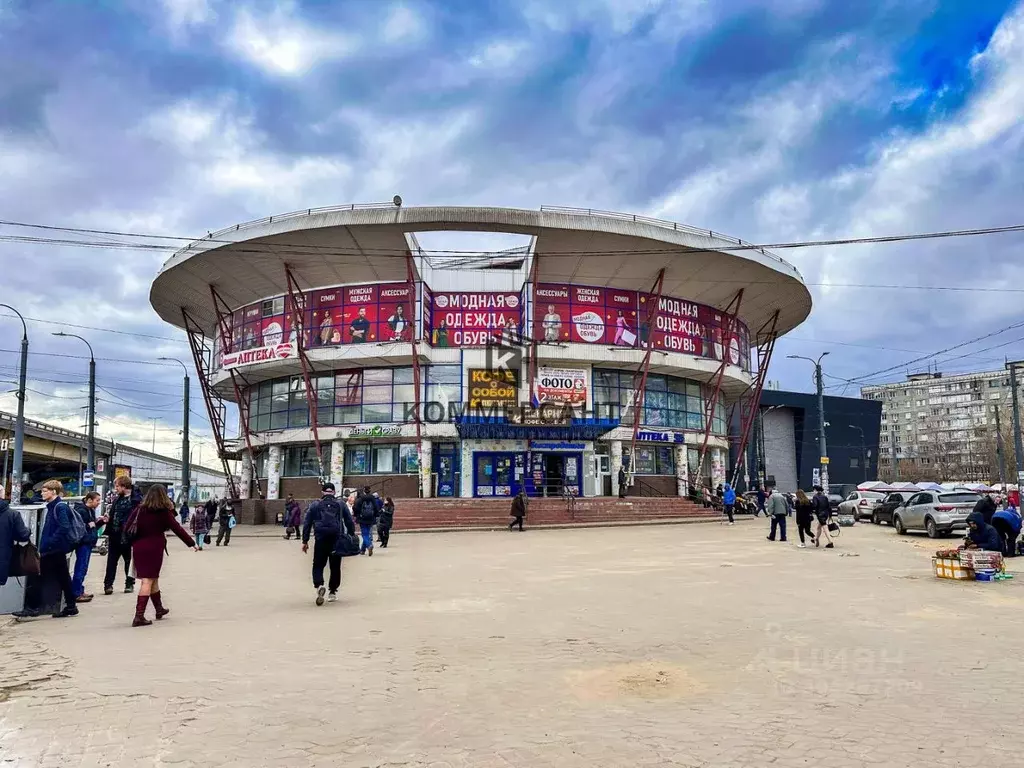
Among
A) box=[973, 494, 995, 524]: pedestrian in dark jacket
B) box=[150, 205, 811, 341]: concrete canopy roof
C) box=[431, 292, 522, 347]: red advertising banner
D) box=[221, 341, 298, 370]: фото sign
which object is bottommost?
box=[973, 494, 995, 524]: pedestrian in dark jacket

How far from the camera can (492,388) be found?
1416 inches

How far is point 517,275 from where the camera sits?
123 ft

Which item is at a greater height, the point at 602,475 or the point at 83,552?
the point at 602,475

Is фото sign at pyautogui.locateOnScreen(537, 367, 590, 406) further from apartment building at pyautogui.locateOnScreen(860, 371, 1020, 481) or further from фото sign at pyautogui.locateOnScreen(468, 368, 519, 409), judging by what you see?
apartment building at pyautogui.locateOnScreen(860, 371, 1020, 481)

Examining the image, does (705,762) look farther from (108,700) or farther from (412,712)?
(108,700)

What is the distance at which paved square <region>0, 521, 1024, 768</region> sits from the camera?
454 centimetres

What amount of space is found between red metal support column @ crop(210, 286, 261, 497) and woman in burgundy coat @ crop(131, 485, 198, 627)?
101 ft

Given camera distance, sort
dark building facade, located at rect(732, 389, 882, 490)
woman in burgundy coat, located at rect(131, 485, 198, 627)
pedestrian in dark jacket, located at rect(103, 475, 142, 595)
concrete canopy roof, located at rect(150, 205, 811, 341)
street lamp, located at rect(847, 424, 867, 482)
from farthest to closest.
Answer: street lamp, located at rect(847, 424, 867, 482) < dark building facade, located at rect(732, 389, 882, 490) < concrete canopy roof, located at rect(150, 205, 811, 341) < pedestrian in dark jacket, located at rect(103, 475, 142, 595) < woman in burgundy coat, located at rect(131, 485, 198, 627)

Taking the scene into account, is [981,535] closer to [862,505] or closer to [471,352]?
[862,505]

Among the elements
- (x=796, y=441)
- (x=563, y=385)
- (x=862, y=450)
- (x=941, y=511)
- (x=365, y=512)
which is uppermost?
(x=563, y=385)

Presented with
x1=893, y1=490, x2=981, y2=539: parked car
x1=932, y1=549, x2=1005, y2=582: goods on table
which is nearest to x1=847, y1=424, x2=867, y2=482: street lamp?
x1=893, y1=490, x2=981, y2=539: parked car

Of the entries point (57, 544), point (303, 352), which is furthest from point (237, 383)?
point (57, 544)

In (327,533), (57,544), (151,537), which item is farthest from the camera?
(327,533)

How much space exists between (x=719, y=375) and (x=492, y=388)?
12.5m
